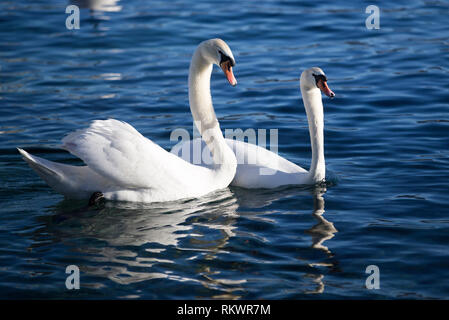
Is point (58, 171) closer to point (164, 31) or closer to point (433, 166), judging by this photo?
point (433, 166)

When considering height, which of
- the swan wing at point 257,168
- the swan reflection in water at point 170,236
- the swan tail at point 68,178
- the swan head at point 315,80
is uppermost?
the swan head at point 315,80

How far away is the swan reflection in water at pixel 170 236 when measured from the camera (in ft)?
20.9

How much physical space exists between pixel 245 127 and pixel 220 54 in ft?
10.1

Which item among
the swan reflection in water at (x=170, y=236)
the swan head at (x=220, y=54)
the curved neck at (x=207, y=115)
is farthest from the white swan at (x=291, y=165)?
the swan head at (x=220, y=54)

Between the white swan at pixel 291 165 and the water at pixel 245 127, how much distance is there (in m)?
0.15

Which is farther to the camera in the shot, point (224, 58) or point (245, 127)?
point (245, 127)

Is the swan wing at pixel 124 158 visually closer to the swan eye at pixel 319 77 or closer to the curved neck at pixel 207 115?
the curved neck at pixel 207 115

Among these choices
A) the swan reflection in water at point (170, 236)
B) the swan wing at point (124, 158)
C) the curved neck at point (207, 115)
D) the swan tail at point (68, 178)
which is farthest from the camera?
the curved neck at point (207, 115)

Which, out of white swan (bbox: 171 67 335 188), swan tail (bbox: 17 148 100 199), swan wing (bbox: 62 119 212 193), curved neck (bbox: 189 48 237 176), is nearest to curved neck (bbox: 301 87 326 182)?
white swan (bbox: 171 67 335 188)

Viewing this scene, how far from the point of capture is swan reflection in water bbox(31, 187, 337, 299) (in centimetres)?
638

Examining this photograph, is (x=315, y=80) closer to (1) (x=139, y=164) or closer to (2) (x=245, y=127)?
(1) (x=139, y=164)

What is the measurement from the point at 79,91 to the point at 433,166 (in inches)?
246

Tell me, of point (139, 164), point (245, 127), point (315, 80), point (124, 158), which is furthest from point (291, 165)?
point (245, 127)

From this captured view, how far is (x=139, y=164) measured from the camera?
7547mm
